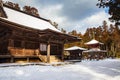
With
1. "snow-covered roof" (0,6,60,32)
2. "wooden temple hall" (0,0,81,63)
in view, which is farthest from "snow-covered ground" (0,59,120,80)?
"snow-covered roof" (0,6,60,32)

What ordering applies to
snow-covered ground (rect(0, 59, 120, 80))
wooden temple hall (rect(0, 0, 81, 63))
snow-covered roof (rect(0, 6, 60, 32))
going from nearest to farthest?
snow-covered ground (rect(0, 59, 120, 80)) < wooden temple hall (rect(0, 0, 81, 63)) < snow-covered roof (rect(0, 6, 60, 32))

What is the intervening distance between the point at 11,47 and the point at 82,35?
47.5 metres

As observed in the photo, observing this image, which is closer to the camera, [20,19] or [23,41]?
[23,41]

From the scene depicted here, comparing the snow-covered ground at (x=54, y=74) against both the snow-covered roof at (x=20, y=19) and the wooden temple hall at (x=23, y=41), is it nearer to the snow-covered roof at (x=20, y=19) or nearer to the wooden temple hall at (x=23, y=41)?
the wooden temple hall at (x=23, y=41)

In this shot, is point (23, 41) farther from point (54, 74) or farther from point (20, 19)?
point (54, 74)

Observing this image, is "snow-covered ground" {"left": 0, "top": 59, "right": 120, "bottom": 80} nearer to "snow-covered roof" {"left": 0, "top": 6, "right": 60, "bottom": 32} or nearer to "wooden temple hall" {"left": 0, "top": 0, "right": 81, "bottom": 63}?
"wooden temple hall" {"left": 0, "top": 0, "right": 81, "bottom": 63}

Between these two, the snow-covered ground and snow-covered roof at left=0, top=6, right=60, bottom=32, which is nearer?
the snow-covered ground

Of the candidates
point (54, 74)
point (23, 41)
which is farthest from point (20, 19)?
point (54, 74)

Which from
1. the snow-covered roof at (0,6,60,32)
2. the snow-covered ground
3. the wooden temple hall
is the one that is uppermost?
the snow-covered roof at (0,6,60,32)

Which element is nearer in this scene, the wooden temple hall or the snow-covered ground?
the snow-covered ground

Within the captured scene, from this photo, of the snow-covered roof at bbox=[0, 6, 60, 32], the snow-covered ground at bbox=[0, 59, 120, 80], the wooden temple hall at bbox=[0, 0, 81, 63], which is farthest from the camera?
the snow-covered roof at bbox=[0, 6, 60, 32]

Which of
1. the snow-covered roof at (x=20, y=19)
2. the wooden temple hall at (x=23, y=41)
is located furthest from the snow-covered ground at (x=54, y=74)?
the snow-covered roof at (x=20, y=19)

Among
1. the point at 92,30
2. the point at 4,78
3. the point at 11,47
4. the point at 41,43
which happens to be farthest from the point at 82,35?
the point at 4,78

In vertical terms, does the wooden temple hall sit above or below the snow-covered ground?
above
